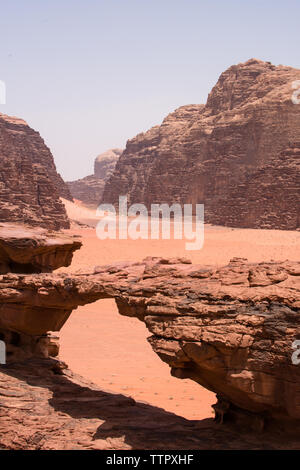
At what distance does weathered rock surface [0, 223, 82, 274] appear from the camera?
8227mm

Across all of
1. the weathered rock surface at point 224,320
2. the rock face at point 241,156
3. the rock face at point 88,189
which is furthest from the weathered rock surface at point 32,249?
the rock face at point 88,189

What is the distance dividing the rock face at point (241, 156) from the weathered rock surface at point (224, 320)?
43437 millimetres

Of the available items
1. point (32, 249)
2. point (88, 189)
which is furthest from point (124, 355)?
point (88, 189)

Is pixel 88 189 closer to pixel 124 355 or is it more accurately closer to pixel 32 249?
pixel 124 355

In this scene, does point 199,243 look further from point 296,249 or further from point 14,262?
point 14,262

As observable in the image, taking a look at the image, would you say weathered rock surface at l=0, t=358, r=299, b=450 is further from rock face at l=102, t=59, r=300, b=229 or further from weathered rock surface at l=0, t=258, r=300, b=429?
rock face at l=102, t=59, r=300, b=229

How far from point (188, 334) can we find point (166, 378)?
5760mm

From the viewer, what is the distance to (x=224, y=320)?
5824 millimetres

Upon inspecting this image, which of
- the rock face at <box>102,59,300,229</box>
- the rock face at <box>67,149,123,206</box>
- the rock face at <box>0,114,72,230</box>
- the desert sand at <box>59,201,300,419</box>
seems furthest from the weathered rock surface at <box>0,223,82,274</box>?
the rock face at <box>67,149,123,206</box>

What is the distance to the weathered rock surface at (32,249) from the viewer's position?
27.0ft

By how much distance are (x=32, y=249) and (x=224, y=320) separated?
11.6 feet

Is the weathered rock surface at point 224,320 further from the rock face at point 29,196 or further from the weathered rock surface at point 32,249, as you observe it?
the rock face at point 29,196

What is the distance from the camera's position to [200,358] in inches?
233
